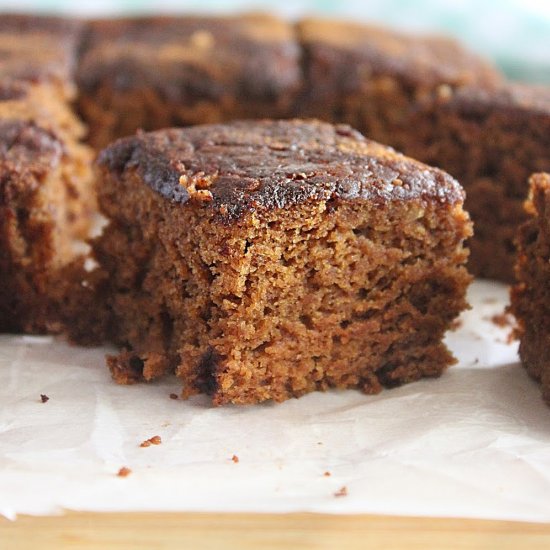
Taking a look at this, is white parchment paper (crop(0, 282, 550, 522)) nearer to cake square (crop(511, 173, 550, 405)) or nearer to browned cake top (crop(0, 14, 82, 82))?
cake square (crop(511, 173, 550, 405))

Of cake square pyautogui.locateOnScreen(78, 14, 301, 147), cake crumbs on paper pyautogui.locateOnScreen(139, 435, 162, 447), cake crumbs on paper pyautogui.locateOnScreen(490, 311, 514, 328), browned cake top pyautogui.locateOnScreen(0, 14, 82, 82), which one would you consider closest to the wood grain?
cake crumbs on paper pyautogui.locateOnScreen(139, 435, 162, 447)

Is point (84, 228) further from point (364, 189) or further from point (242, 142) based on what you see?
point (364, 189)

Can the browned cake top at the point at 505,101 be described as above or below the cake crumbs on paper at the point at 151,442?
above

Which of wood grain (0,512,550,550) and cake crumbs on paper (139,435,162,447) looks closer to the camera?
wood grain (0,512,550,550)

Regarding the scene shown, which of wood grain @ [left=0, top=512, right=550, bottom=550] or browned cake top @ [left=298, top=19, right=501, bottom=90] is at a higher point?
browned cake top @ [left=298, top=19, right=501, bottom=90]

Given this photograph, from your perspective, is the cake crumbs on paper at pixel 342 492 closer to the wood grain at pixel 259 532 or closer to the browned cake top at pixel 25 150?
the wood grain at pixel 259 532

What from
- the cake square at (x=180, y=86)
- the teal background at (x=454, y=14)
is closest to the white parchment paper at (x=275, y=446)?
the cake square at (x=180, y=86)
